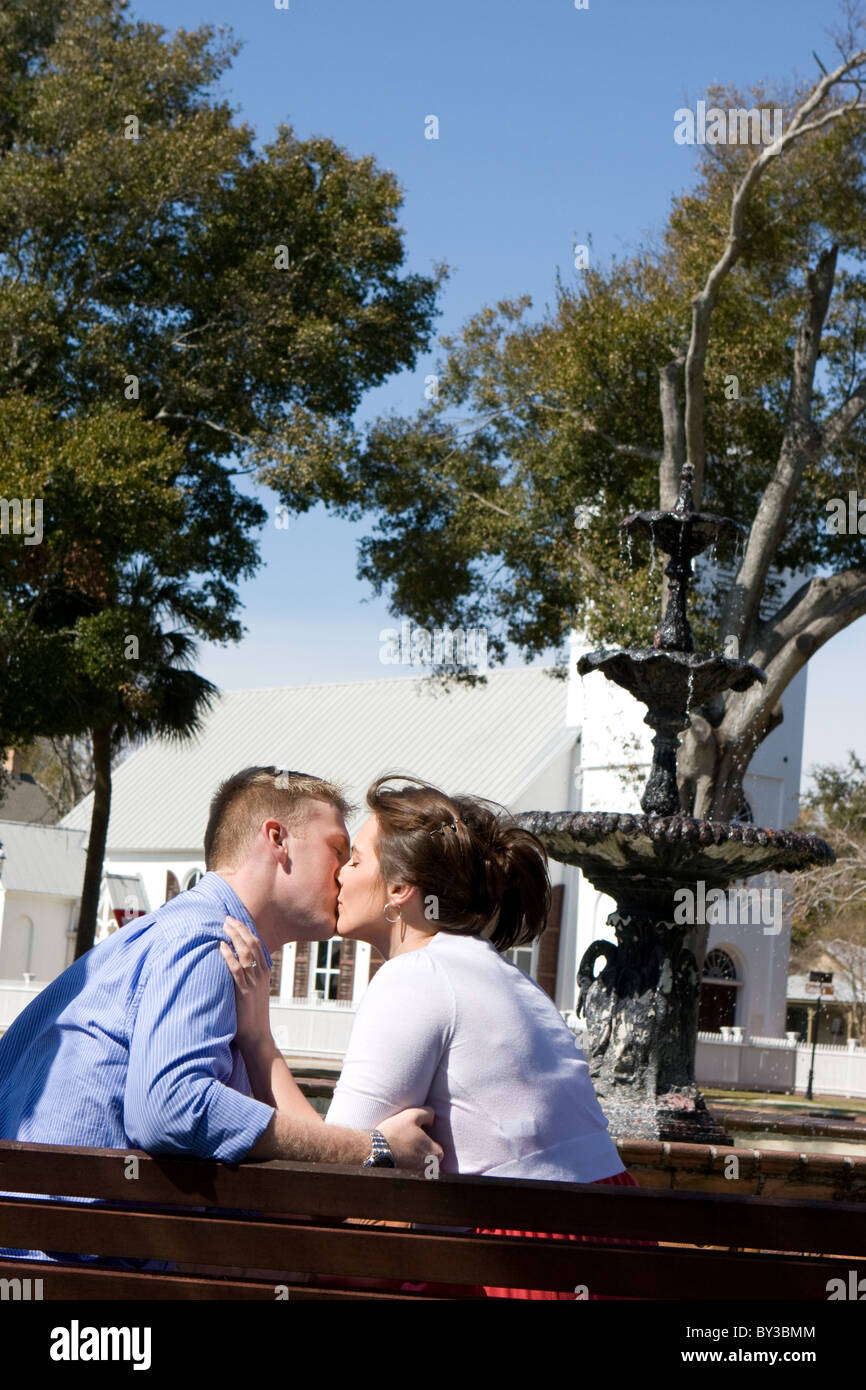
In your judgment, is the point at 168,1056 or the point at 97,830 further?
the point at 97,830

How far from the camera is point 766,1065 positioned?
1396 inches

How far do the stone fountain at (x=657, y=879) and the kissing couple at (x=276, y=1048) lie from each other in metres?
6.97

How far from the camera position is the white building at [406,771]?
126 ft

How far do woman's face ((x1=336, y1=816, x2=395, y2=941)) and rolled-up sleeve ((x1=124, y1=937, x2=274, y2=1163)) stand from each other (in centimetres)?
48

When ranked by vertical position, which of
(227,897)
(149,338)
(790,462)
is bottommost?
(227,897)

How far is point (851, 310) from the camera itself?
22078 millimetres

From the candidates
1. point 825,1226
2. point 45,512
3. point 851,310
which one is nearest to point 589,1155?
point 825,1226

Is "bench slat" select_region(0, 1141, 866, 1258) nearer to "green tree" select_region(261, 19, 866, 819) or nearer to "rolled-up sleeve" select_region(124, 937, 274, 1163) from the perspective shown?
"rolled-up sleeve" select_region(124, 937, 274, 1163)

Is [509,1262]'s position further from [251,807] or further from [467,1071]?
[251,807]

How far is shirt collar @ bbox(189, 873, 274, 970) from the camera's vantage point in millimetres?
3031

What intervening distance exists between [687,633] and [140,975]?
31.5ft

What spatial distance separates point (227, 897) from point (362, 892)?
33 cm

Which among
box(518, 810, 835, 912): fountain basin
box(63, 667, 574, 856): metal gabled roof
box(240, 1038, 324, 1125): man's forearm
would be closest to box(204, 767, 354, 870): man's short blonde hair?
box(240, 1038, 324, 1125): man's forearm

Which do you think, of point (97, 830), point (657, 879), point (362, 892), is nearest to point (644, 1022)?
point (657, 879)
